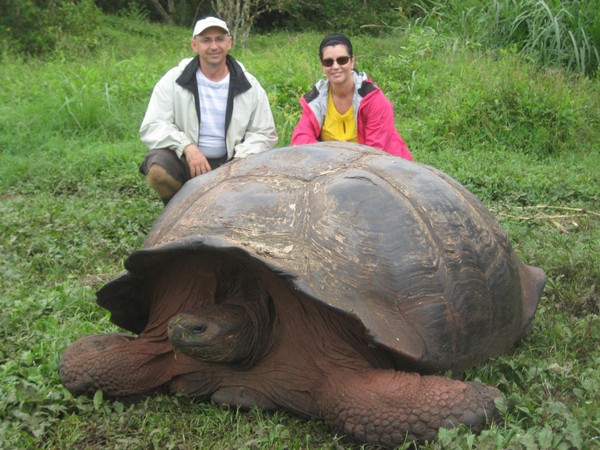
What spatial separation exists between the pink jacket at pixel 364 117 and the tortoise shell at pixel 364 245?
5.51ft

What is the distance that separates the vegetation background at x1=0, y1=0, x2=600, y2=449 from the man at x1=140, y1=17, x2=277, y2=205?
419 mm

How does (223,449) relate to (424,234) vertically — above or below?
below

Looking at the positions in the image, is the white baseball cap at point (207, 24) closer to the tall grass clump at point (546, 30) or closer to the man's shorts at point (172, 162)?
the man's shorts at point (172, 162)

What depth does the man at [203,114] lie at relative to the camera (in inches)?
175

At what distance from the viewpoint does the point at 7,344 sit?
295 centimetres

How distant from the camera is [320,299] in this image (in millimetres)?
2170

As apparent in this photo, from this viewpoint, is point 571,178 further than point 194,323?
Yes

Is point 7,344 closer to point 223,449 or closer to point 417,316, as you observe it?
point 223,449

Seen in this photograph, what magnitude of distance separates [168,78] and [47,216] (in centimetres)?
113

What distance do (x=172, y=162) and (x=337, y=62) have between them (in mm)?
1090

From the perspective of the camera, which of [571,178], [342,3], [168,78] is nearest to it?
[168,78]

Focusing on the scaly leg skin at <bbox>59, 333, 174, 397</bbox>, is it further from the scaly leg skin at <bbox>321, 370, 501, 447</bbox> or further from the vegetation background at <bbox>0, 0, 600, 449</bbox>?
the scaly leg skin at <bbox>321, 370, 501, 447</bbox>

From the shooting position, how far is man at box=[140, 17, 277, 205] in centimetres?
444

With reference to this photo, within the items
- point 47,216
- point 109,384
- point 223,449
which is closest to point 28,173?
point 47,216
